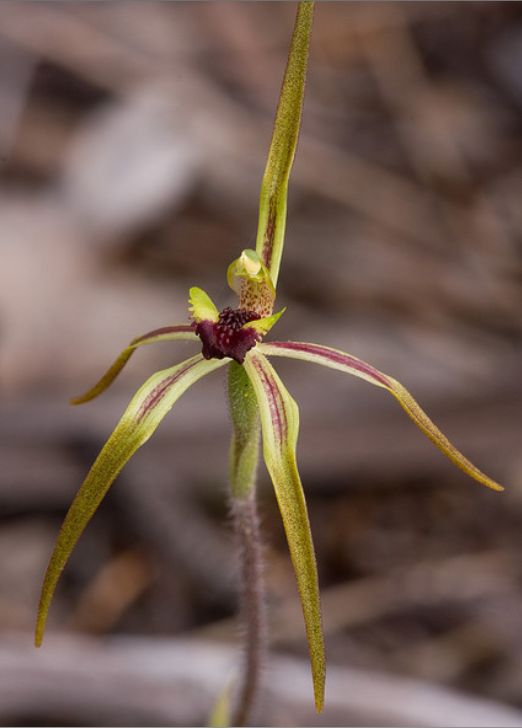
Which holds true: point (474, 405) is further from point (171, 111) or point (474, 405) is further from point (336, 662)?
point (171, 111)

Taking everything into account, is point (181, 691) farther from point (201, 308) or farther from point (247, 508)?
point (201, 308)

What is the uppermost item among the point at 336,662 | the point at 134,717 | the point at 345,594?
the point at 345,594

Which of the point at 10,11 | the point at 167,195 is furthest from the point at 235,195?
the point at 10,11

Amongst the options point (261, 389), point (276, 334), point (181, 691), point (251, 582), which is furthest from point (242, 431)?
point (276, 334)

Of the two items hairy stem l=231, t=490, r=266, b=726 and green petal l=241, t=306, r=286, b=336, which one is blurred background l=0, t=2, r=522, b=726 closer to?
hairy stem l=231, t=490, r=266, b=726

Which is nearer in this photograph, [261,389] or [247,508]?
[261,389]
